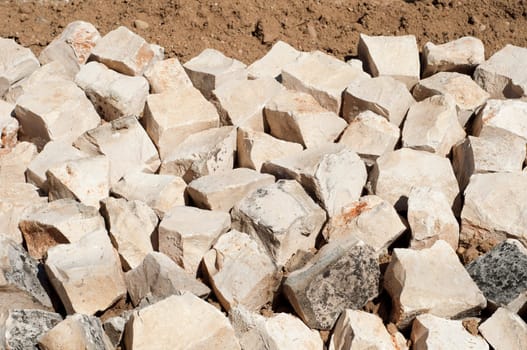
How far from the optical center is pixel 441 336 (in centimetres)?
258

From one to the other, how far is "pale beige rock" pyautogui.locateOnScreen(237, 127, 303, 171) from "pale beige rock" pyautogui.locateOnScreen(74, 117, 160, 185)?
45 centimetres

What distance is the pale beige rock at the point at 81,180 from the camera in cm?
329

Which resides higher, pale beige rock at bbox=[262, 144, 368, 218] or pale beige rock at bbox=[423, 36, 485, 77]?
pale beige rock at bbox=[423, 36, 485, 77]

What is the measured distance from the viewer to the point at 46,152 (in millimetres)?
3576

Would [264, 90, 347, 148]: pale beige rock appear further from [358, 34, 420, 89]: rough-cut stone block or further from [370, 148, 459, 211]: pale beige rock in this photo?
[358, 34, 420, 89]: rough-cut stone block

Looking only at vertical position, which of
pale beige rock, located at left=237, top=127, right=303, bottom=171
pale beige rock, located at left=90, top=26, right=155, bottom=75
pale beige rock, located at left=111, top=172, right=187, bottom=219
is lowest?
pale beige rock, located at left=111, top=172, right=187, bottom=219

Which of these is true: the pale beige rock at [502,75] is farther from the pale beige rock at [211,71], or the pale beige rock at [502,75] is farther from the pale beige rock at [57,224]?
the pale beige rock at [57,224]

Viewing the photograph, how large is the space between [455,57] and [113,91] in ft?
6.01

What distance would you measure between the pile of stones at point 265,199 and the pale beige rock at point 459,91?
0.5 inches

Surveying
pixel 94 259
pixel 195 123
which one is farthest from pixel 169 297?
pixel 195 123

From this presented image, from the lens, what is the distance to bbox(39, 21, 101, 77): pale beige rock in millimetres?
4250

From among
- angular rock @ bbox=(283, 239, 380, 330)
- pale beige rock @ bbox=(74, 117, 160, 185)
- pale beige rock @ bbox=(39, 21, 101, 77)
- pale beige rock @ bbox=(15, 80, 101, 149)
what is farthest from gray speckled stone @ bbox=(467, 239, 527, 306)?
pale beige rock @ bbox=(39, 21, 101, 77)

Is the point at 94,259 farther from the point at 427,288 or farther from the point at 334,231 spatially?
the point at 427,288

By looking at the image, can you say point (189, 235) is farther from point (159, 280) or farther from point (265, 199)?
point (265, 199)
